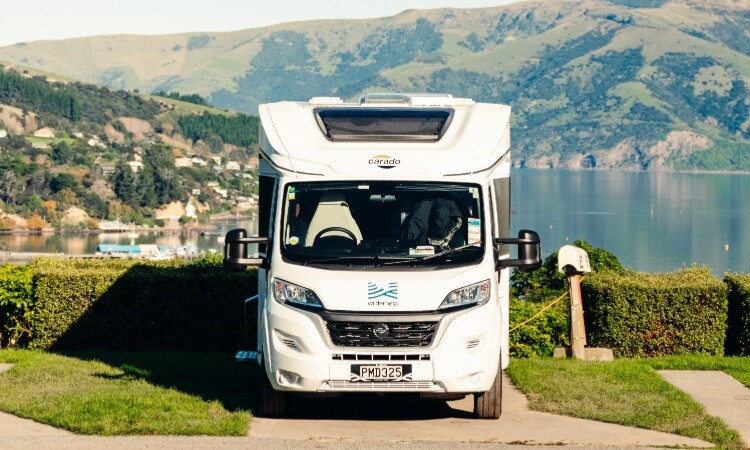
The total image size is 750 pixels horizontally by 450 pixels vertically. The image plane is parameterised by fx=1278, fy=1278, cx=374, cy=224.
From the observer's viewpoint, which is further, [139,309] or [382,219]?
[139,309]

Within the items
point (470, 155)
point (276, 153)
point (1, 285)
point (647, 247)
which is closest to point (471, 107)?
point (470, 155)

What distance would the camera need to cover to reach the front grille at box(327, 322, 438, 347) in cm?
1073

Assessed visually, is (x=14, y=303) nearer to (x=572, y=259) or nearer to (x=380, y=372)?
(x=380, y=372)

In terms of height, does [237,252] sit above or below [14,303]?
above

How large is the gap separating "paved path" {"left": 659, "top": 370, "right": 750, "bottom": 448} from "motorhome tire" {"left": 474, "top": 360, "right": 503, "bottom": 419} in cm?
203

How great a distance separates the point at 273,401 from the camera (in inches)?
447

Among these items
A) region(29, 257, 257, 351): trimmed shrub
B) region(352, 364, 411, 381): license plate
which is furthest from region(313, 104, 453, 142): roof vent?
region(29, 257, 257, 351): trimmed shrub

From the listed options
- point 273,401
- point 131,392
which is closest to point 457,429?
point 273,401

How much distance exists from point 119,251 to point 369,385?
155 metres

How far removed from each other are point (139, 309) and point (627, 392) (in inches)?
242

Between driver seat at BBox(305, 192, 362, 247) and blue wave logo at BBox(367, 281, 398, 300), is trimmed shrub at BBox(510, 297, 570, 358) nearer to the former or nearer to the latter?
driver seat at BBox(305, 192, 362, 247)

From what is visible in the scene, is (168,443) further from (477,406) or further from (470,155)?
(470,155)

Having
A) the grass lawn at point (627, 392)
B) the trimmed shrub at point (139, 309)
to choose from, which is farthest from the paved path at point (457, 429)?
the trimmed shrub at point (139, 309)

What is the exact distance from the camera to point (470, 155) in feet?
38.1
